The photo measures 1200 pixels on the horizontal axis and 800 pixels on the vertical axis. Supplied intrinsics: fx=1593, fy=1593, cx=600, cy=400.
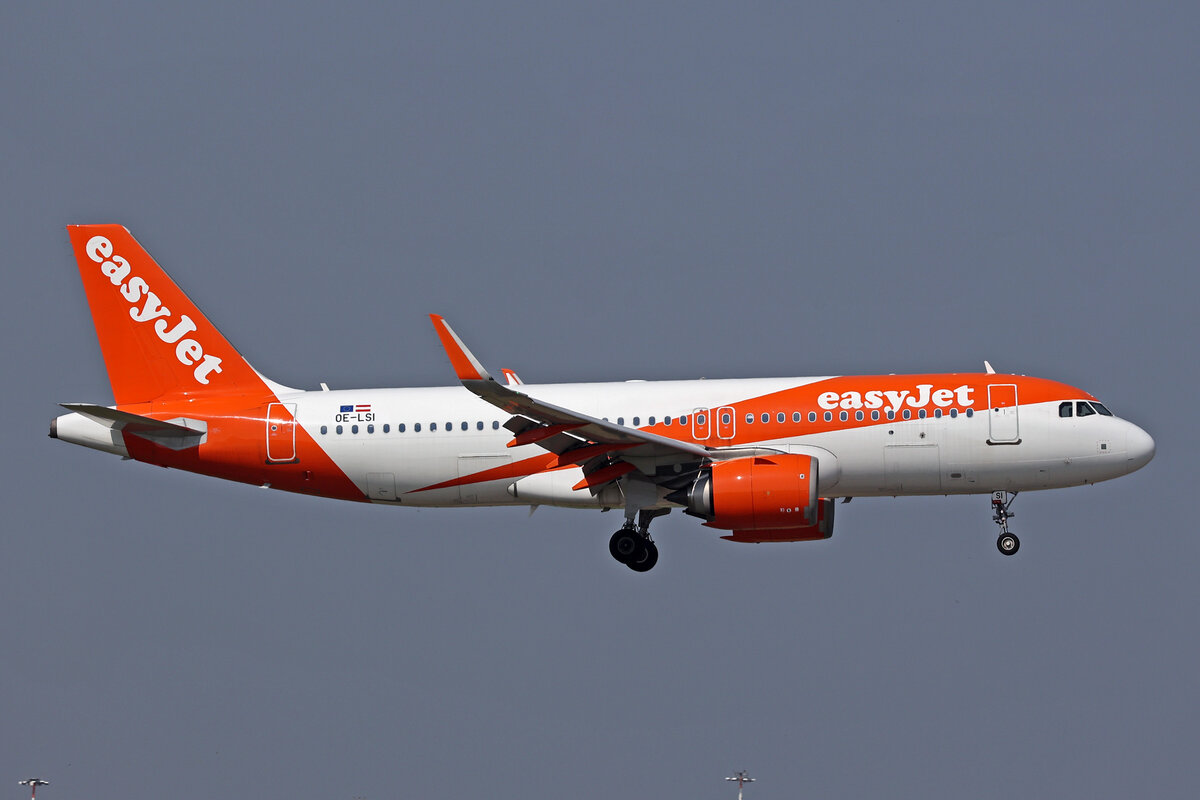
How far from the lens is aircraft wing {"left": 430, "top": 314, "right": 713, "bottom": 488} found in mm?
35250

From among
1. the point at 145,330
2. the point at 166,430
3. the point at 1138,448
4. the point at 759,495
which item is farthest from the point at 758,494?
the point at 145,330

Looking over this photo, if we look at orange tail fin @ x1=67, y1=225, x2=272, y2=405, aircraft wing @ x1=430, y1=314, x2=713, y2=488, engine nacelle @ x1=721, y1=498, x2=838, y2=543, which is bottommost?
engine nacelle @ x1=721, y1=498, x2=838, y2=543

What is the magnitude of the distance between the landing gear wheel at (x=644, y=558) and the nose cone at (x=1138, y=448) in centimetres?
1228

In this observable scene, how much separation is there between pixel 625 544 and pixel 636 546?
0.29 m

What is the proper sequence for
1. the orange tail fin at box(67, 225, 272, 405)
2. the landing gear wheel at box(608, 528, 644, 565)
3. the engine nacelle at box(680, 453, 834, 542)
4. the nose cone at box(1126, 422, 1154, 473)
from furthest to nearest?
the orange tail fin at box(67, 225, 272, 405), the landing gear wheel at box(608, 528, 644, 565), the nose cone at box(1126, 422, 1154, 473), the engine nacelle at box(680, 453, 834, 542)

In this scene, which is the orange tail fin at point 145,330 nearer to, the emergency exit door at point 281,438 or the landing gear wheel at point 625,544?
the emergency exit door at point 281,438

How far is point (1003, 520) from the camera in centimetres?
4122

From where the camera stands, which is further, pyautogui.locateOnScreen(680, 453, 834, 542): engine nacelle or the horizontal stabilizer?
the horizontal stabilizer

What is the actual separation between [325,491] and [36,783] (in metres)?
13.5

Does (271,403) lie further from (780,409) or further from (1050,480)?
(1050,480)

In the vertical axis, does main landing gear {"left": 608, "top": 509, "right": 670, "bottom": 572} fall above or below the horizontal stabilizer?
below

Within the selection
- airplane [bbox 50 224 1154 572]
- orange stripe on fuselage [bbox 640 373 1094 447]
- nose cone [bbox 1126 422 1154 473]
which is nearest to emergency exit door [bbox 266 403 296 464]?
airplane [bbox 50 224 1154 572]

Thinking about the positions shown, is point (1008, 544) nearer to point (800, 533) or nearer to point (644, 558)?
point (800, 533)

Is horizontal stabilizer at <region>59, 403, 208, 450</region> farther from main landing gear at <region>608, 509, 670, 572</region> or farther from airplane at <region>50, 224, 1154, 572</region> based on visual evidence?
main landing gear at <region>608, 509, 670, 572</region>
